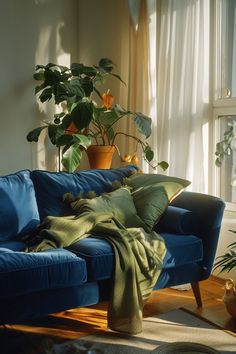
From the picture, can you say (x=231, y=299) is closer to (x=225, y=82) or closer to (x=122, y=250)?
(x=122, y=250)

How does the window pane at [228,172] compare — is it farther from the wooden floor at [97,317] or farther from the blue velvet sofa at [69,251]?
the wooden floor at [97,317]

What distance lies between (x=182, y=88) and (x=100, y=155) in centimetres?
84

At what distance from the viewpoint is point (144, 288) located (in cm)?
225

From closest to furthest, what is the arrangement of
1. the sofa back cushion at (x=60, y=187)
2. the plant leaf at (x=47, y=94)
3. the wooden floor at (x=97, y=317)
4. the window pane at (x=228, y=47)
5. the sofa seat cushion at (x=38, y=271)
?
the sofa seat cushion at (x=38, y=271), the wooden floor at (x=97, y=317), the sofa back cushion at (x=60, y=187), the window pane at (x=228, y=47), the plant leaf at (x=47, y=94)

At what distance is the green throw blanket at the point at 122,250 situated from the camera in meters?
2.18

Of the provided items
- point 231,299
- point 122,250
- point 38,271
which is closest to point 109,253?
point 122,250

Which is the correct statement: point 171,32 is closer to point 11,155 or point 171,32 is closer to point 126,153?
point 126,153

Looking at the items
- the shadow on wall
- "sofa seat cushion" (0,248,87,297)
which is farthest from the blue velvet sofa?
the shadow on wall

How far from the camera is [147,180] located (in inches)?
111

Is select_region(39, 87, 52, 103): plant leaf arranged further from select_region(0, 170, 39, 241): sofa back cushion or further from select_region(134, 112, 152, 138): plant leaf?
select_region(0, 170, 39, 241): sofa back cushion

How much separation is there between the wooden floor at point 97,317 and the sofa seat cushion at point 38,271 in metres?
0.36

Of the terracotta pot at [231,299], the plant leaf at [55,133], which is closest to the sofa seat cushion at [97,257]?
the terracotta pot at [231,299]

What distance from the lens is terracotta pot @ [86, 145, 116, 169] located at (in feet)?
11.3

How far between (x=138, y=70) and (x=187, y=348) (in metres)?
2.39
